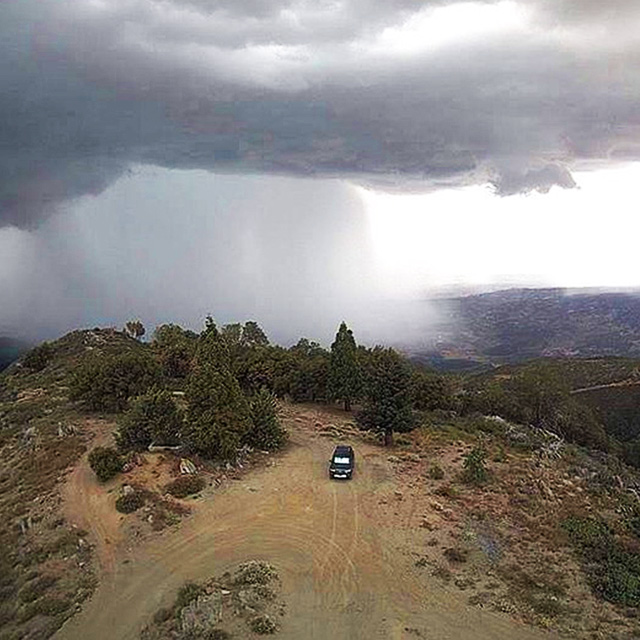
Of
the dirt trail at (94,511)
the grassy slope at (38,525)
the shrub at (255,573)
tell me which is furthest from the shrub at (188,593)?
the dirt trail at (94,511)

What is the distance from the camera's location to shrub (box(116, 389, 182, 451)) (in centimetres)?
3734

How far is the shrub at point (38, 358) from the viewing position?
3292 inches

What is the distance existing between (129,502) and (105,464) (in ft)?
13.7

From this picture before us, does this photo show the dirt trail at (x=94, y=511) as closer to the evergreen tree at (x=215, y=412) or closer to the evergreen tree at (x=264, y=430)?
the evergreen tree at (x=215, y=412)

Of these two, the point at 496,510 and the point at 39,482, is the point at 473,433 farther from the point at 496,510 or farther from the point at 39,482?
the point at 39,482

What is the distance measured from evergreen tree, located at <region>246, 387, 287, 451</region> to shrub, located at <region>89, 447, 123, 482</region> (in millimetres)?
8867

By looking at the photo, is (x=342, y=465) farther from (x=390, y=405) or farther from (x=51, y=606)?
(x=51, y=606)

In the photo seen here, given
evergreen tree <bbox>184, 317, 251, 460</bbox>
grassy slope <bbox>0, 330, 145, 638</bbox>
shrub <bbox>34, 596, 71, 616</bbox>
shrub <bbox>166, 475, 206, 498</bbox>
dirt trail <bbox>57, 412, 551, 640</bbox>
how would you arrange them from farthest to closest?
evergreen tree <bbox>184, 317, 251, 460</bbox> < shrub <bbox>166, 475, 206, 498</bbox> < grassy slope <bbox>0, 330, 145, 638</bbox> < shrub <bbox>34, 596, 71, 616</bbox> < dirt trail <bbox>57, 412, 551, 640</bbox>

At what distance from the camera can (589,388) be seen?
148 meters

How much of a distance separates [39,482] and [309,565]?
18317mm

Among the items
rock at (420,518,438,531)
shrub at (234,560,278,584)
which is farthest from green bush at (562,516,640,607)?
shrub at (234,560,278,584)

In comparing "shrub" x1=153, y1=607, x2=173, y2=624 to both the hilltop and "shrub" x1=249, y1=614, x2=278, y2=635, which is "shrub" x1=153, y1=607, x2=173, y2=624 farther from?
"shrub" x1=249, y1=614, x2=278, y2=635

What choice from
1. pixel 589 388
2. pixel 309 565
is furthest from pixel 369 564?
pixel 589 388

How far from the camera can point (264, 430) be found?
39.9 meters
